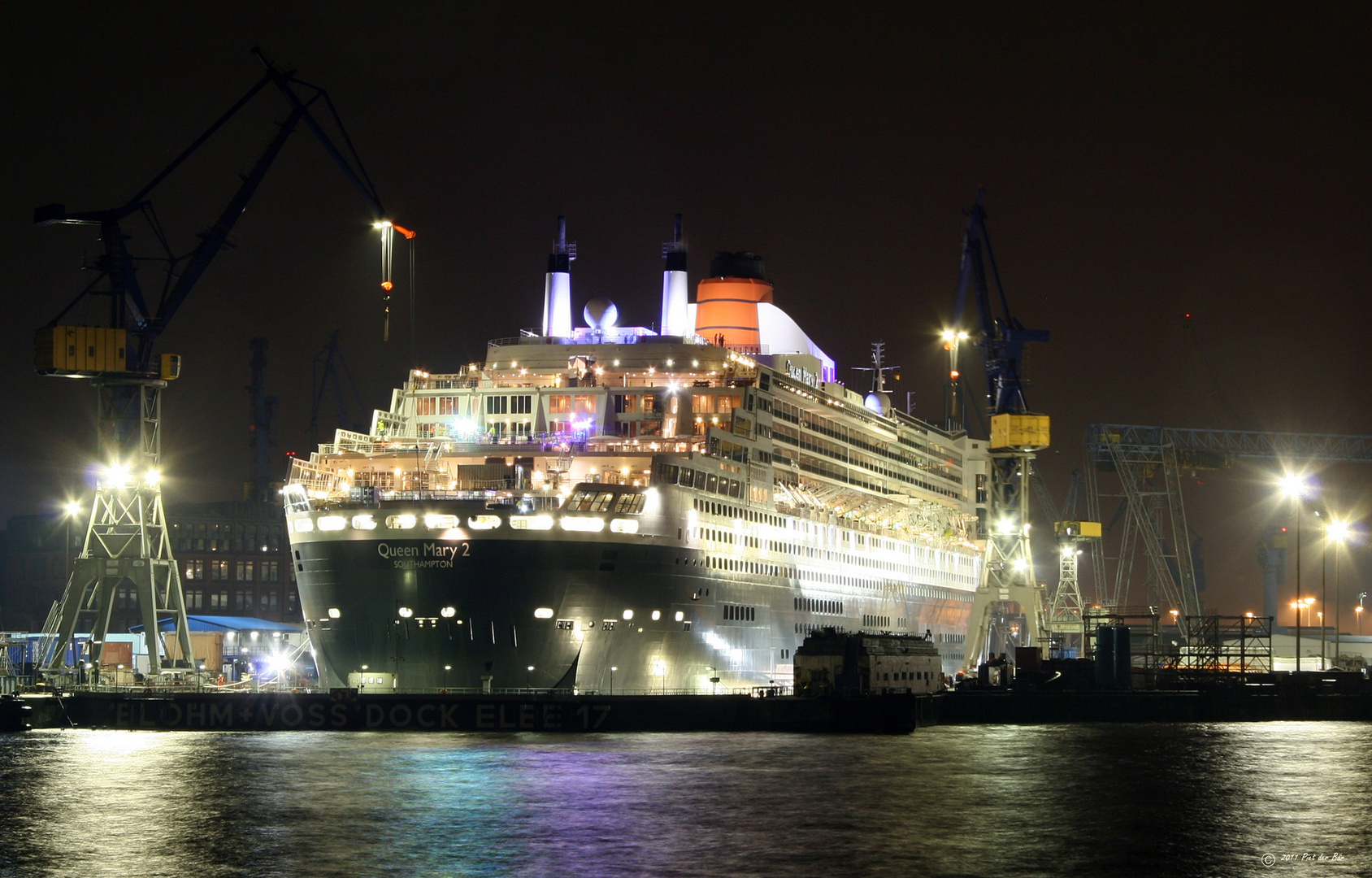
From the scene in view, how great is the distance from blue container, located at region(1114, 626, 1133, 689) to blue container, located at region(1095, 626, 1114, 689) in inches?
10.7

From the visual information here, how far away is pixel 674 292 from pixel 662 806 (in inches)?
1774

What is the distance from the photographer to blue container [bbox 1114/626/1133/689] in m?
89.5

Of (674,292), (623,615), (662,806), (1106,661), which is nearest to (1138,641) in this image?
(1106,661)

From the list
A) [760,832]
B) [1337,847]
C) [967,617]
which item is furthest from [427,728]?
[967,617]

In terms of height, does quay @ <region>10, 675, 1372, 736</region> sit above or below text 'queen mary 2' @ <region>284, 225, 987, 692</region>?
below

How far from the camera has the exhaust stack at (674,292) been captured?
88.8m

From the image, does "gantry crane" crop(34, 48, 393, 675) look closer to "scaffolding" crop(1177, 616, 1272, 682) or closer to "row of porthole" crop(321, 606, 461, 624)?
"row of porthole" crop(321, 606, 461, 624)

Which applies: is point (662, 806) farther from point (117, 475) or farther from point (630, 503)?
point (117, 475)

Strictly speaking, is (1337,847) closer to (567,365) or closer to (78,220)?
(567,365)

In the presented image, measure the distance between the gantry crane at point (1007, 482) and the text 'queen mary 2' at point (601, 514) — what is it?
53.2ft

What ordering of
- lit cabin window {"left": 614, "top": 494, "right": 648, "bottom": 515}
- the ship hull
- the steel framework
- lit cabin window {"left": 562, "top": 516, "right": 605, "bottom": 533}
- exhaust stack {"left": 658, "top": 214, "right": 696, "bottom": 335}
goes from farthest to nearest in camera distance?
exhaust stack {"left": 658, "top": 214, "right": 696, "bottom": 335}, the steel framework, lit cabin window {"left": 614, "top": 494, "right": 648, "bottom": 515}, lit cabin window {"left": 562, "top": 516, "right": 605, "bottom": 533}, the ship hull


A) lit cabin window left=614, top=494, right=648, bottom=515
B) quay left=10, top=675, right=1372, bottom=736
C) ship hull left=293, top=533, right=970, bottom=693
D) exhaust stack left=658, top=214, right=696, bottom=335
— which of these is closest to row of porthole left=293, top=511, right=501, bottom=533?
ship hull left=293, top=533, right=970, bottom=693

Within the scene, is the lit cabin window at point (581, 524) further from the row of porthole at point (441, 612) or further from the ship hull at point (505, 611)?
the row of porthole at point (441, 612)

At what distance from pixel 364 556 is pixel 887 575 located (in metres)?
38.5
